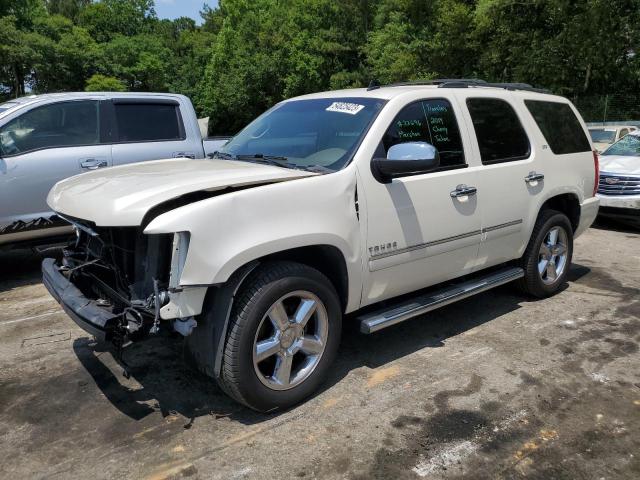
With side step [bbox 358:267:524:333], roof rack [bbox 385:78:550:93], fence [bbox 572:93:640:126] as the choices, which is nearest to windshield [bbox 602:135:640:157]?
roof rack [bbox 385:78:550:93]

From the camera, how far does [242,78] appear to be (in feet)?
137

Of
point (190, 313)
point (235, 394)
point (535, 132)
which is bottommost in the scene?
point (235, 394)

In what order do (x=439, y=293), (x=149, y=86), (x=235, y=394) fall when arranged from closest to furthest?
(x=235, y=394) < (x=439, y=293) < (x=149, y=86)

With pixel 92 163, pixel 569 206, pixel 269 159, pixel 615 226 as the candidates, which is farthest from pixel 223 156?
pixel 615 226

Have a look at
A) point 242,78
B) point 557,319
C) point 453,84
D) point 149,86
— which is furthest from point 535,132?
point 149,86

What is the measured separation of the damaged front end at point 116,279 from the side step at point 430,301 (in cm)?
137

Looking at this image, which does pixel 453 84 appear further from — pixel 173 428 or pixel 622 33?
pixel 622 33

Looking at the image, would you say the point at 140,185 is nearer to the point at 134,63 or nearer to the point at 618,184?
the point at 618,184

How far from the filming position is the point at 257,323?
309 centimetres

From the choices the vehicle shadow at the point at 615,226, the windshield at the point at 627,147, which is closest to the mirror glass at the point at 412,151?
the vehicle shadow at the point at 615,226

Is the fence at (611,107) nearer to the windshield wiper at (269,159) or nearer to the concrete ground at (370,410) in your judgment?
the concrete ground at (370,410)

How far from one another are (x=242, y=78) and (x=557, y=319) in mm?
39891

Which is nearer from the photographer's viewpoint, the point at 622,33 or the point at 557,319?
the point at 557,319

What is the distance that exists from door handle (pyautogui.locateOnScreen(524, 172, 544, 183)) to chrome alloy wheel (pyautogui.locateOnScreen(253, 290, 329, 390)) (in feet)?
7.86
